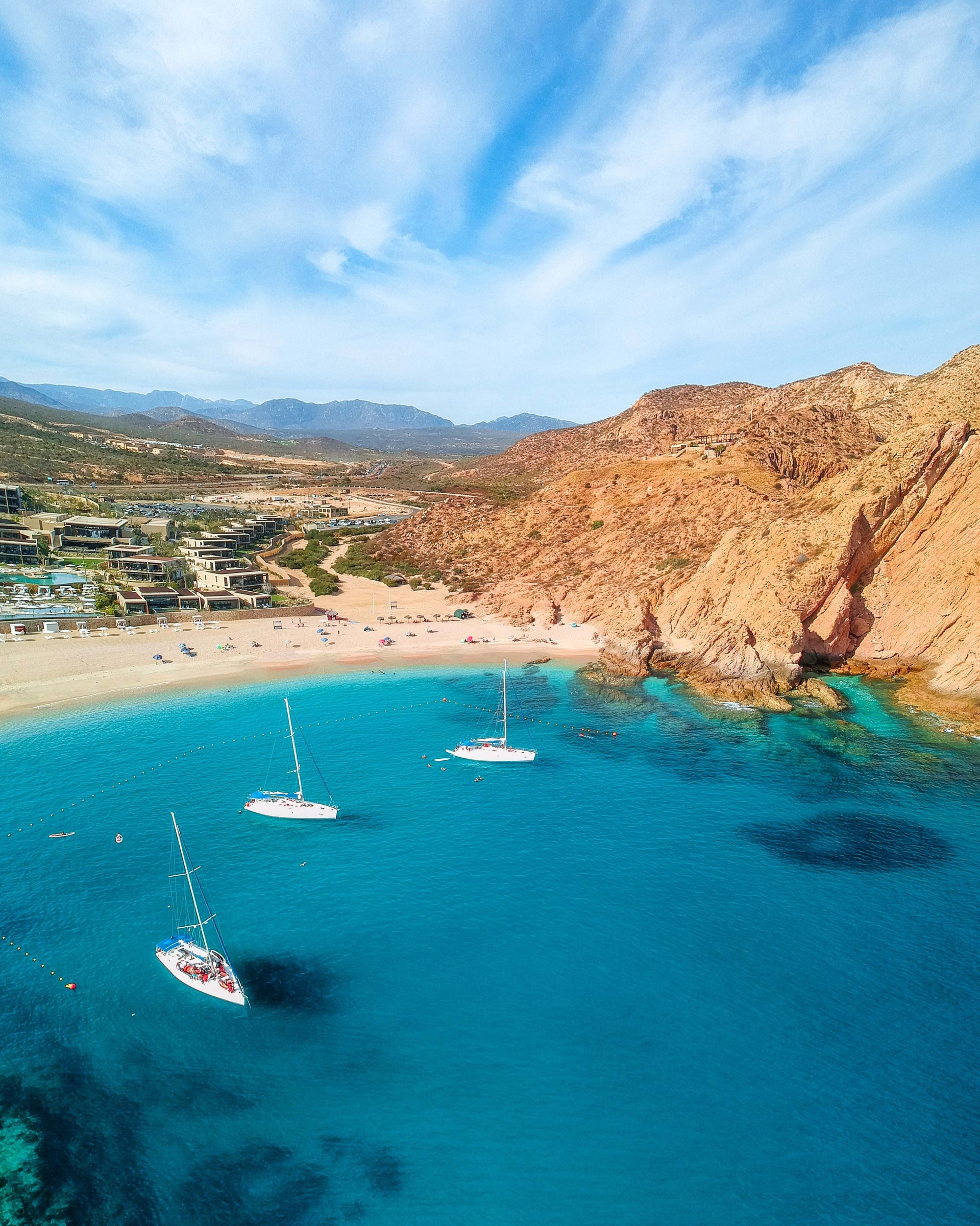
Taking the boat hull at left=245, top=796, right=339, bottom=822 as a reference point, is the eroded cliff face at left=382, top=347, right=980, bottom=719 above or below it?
above

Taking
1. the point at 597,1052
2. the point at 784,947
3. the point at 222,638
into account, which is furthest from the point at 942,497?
the point at 222,638

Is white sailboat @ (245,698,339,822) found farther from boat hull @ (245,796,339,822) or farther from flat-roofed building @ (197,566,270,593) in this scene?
flat-roofed building @ (197,566,270,593)

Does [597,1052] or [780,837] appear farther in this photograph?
[780,837]

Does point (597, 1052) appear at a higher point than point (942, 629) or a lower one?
lower

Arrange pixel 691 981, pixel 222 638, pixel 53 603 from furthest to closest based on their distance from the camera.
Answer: pixel 53 603, pixel 222 638, pixel 691 981

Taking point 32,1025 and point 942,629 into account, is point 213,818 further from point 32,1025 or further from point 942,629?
point 942,629

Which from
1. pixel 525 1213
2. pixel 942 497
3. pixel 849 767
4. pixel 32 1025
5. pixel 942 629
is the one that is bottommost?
pixel 32 1025

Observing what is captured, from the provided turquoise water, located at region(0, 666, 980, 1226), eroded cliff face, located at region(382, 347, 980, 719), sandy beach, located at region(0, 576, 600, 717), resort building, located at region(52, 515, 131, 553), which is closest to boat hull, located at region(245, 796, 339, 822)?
turquoise water, located at region(0, 666, 980, 1226)
